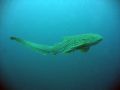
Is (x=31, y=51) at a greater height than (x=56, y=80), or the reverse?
(x=31, y=51)

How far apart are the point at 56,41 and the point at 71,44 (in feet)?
0.62

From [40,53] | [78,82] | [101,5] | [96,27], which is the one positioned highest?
[101,5]

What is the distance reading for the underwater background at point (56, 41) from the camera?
3131 mm

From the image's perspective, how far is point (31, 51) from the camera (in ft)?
10.4

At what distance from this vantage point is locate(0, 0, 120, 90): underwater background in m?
3.13

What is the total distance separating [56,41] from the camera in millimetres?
3141

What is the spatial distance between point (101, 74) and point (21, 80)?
1.00 m

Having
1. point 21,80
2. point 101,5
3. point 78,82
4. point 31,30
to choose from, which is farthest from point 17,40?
point 101,5

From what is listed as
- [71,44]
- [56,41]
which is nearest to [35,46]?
[56,41]

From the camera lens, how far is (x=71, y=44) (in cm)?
316

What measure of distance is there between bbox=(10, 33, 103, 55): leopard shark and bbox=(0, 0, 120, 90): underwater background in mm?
45

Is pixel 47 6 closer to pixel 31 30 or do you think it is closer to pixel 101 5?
pixel 31 30

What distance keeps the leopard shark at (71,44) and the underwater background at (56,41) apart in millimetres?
45

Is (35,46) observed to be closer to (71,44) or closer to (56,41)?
(56,41)
